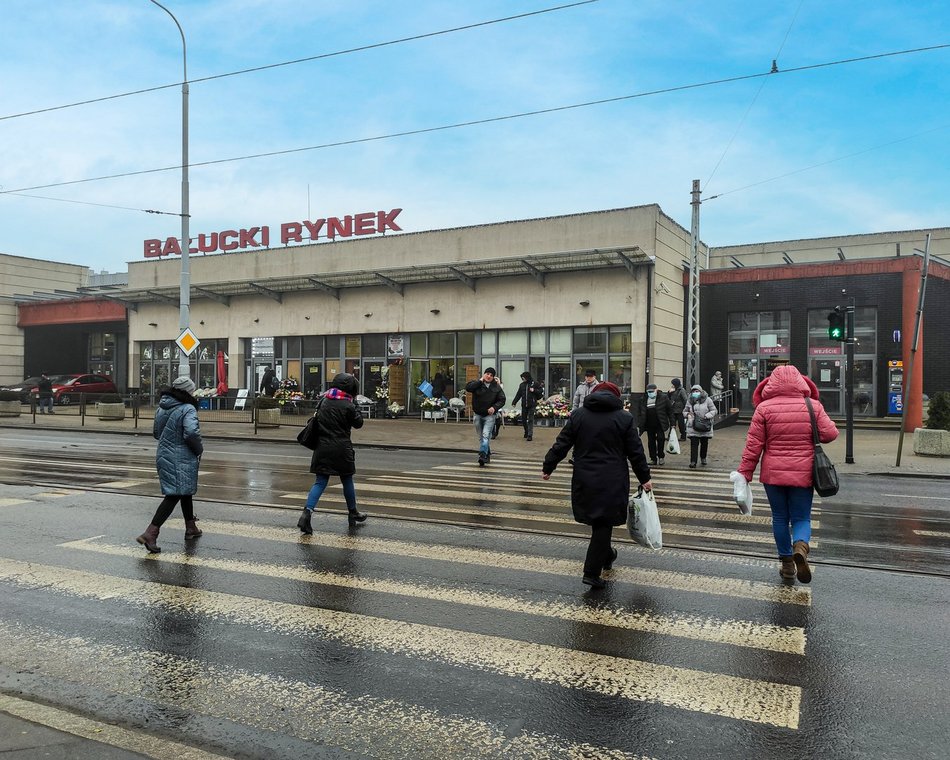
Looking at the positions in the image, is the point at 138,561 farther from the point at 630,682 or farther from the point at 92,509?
the point at 630,682

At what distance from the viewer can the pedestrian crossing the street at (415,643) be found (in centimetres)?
360

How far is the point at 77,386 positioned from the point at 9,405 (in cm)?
668

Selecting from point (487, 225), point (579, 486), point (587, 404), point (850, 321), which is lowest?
point (579, 486)

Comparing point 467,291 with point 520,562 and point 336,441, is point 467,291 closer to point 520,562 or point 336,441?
point 336,441

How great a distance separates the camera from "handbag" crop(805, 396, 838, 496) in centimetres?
575

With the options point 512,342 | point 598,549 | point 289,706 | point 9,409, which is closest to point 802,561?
point 598,549

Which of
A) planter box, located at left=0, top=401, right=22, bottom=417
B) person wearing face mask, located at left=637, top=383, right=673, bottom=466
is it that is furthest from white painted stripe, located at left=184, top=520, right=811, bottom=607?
planter box, located at left=0, top=401, right=22, bottom=417

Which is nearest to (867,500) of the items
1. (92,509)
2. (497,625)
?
(497,625)

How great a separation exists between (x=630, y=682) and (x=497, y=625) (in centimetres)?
113

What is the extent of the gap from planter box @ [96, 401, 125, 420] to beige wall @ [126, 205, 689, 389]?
678 centimetres

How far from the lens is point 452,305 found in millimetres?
28422

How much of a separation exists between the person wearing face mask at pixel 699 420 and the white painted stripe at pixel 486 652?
34.9 ft

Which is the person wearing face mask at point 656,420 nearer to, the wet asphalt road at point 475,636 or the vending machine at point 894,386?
the wet asphalt road at point 475,636

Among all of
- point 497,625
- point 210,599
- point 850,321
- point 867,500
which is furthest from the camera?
point 850,321
